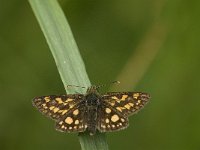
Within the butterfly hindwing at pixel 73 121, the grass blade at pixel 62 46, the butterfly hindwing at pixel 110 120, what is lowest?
the butterfly hindwing at pixel 110 120

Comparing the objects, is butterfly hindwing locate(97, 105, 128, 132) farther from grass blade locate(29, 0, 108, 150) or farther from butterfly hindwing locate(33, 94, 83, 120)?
butterfly hindwing locate(33, 94, 83, 120)

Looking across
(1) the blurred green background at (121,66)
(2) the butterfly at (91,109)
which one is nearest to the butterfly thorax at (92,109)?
(2) the butterfly at (91,109)

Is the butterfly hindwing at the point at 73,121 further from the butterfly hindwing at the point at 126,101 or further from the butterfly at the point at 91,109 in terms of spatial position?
the butterfly hindwing at the point at 126,101

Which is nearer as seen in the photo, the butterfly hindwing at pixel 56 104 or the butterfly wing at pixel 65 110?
the butterfly wing at pixel 65 110

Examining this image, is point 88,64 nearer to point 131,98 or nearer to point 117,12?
point 117,12

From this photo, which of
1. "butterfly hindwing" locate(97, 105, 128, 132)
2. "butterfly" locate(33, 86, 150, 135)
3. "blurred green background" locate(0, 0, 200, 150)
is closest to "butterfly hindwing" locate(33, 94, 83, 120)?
"butterfly" locate(33, 86, 150, 135)

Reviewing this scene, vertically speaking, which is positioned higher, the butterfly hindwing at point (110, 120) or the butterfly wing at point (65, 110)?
the butterfly wing at point (65, 110)

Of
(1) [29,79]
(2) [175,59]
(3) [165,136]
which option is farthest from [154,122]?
(1) [29,79]
